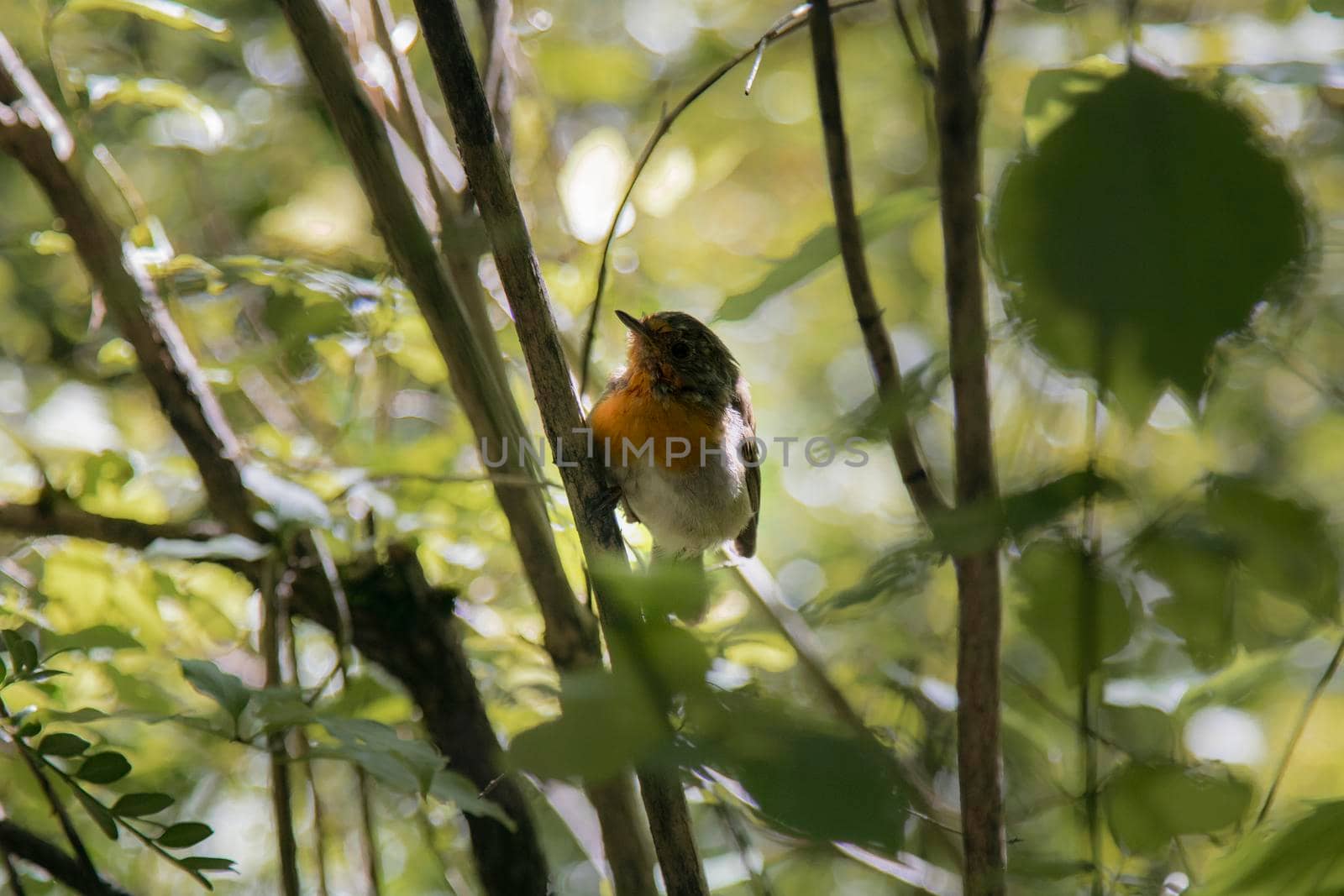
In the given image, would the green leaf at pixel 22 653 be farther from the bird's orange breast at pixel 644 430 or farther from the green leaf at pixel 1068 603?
the bird's orange breast at pixel 644 430

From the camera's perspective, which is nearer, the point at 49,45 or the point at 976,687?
the point at 976,687

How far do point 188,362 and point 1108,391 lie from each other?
87.8 inches

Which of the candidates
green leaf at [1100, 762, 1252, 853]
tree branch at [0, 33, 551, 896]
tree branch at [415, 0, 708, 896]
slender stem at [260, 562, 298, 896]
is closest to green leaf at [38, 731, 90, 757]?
slender stem at [260, 562, 298, 896]

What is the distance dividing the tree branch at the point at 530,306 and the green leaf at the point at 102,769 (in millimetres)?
612

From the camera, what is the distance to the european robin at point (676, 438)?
3.02m

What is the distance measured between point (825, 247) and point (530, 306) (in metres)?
0.41

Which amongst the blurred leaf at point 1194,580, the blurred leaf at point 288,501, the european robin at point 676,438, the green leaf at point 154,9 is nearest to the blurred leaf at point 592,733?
the blurred leaf at point 1194,580

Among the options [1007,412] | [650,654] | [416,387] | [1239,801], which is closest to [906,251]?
[416,387]

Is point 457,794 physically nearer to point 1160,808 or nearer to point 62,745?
point 62,745

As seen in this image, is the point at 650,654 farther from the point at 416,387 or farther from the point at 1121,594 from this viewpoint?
the point at 416,387

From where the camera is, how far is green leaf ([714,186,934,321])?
108cm

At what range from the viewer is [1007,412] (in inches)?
81.8

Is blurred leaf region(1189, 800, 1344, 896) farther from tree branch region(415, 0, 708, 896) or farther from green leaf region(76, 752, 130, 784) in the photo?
green leaf region(76, 752, 130, 784)

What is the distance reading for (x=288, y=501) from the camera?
5.70ft
